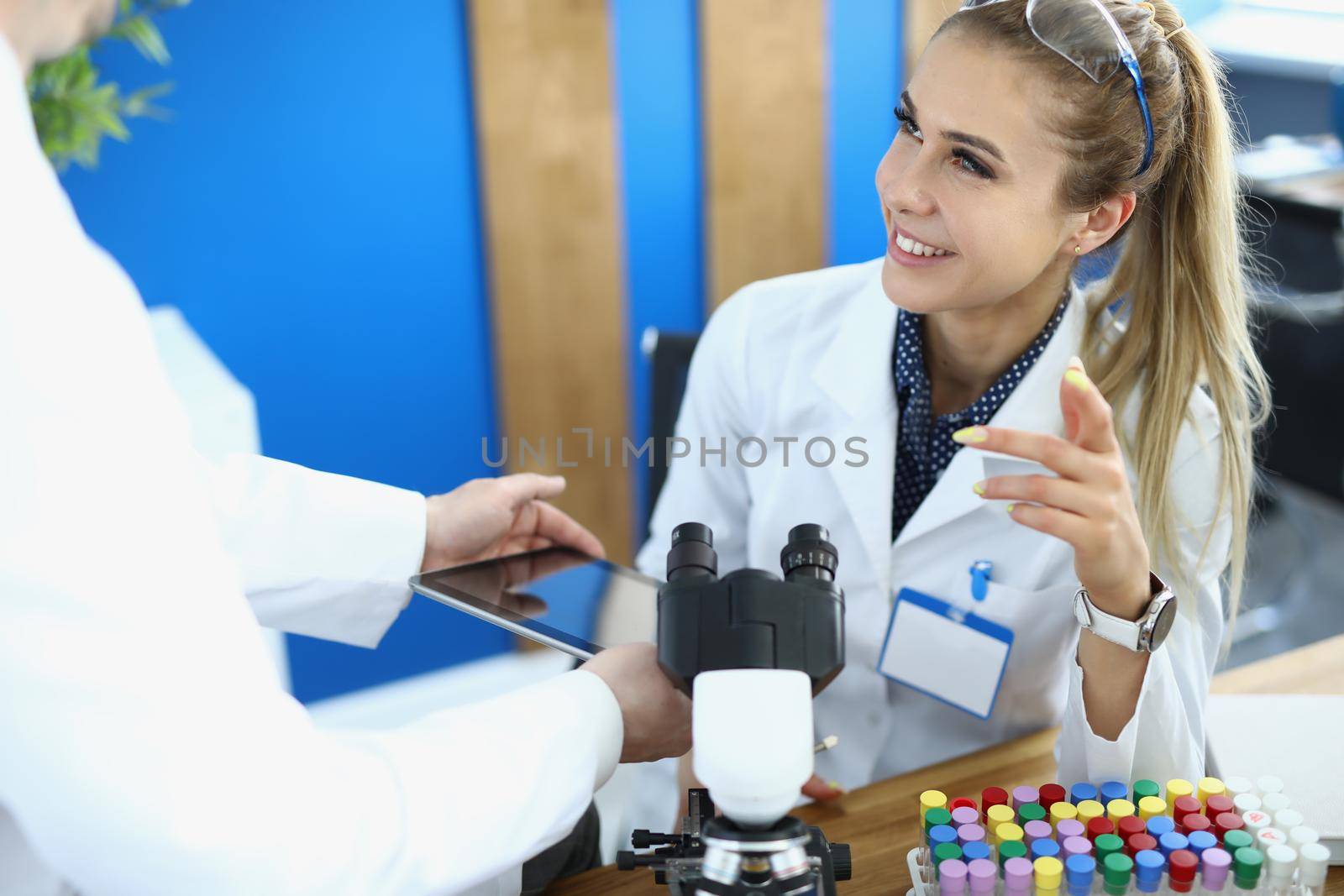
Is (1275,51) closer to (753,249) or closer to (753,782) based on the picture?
(753,249)

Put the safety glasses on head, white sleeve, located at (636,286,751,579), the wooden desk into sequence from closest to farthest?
the wooden desk < the safety glasses on head < white sleeve, located at (636,286,751,579)

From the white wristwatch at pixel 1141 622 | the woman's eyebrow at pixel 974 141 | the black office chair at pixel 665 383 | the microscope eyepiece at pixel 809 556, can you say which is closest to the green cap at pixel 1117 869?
the white wristwatch at pixel 1141 622

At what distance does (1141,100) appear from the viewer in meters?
1.24

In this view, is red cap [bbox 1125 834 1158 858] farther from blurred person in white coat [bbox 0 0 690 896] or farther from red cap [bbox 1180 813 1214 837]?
blurred person in white coat [bbox 0 0 690 896]

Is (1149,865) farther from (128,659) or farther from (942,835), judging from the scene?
(128,659)

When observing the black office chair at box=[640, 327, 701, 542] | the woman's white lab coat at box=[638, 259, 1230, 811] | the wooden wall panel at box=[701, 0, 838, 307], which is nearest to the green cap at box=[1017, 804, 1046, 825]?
the woman's white lab coat at box=[638, 259, 1230, 811]

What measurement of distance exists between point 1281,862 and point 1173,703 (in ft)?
0.83

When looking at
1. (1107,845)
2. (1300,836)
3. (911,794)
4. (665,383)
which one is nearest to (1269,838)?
(1300,836)

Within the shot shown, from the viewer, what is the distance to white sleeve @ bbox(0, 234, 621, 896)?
2.17 feet

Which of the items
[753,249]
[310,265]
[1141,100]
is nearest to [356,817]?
[1141,100]

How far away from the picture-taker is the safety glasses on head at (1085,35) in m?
1.22

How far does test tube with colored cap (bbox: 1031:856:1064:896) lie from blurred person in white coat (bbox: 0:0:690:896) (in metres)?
0.40

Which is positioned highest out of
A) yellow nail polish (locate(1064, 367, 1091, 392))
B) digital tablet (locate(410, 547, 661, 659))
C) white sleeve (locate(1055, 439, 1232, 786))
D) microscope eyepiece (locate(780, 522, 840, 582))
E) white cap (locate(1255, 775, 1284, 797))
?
yellow nail polish (locate(1064, 367, 1091, 392))

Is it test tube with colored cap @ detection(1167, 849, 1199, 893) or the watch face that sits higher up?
the watch face
